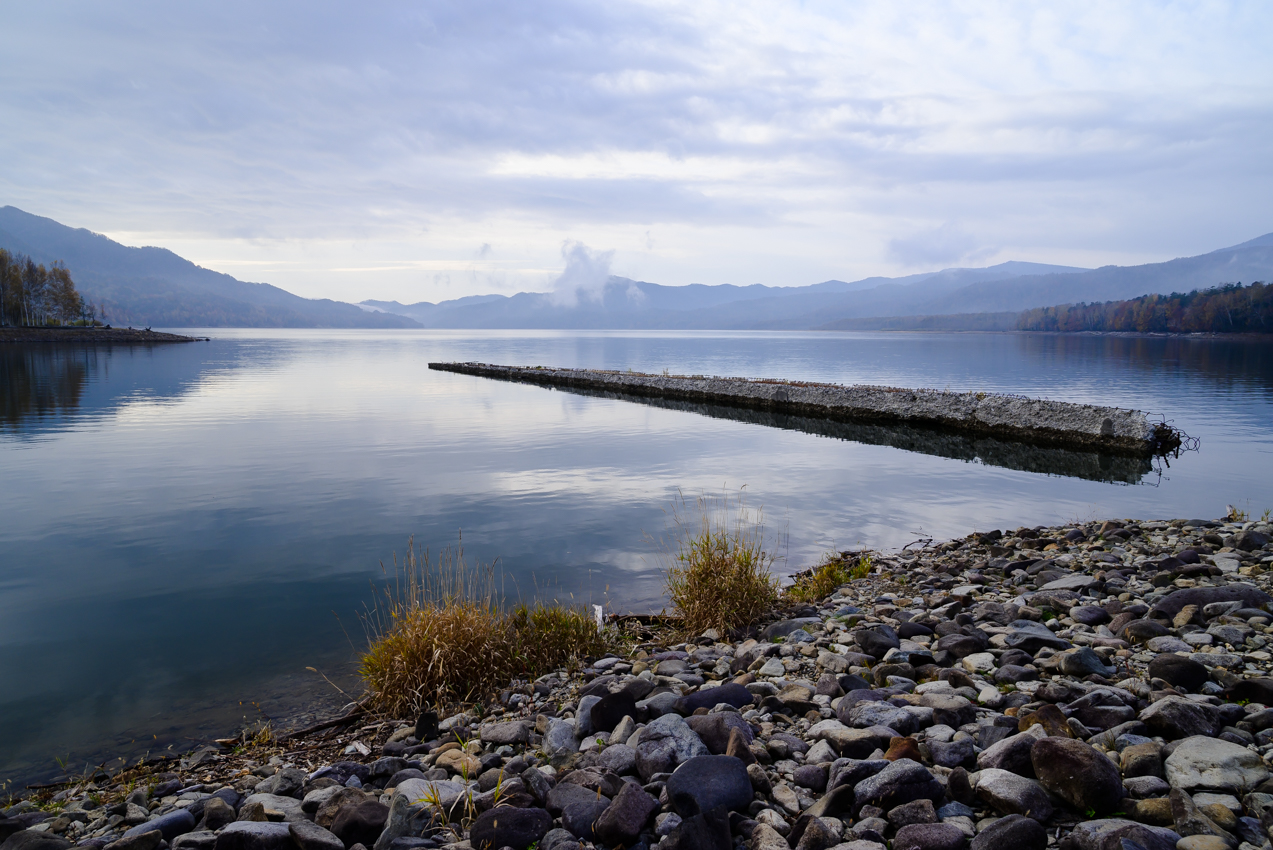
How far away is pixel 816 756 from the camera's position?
4.85 meters

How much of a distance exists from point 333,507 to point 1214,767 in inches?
663

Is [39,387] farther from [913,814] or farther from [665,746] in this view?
[913,814]

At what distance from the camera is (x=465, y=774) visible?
5168mm

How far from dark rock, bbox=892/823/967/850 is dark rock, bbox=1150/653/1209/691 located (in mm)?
3039

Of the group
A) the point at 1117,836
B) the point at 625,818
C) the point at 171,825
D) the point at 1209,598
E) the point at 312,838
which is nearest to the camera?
the point at 1117,836

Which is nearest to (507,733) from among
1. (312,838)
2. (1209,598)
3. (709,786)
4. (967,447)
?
(312,838)

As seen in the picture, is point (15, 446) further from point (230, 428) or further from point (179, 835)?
point (179, 835)

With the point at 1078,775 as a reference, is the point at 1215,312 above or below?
above

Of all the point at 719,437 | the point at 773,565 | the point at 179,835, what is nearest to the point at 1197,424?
the point at 719,437

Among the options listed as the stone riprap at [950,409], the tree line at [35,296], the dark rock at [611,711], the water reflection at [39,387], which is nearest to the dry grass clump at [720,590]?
the dark rock at [611,711]

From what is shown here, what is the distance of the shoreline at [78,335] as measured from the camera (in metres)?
120

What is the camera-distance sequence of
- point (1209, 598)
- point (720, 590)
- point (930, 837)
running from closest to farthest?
point (930, 837) < point (1209, 598) < point (720, 590)

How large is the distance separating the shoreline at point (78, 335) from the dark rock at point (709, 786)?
6044 inches

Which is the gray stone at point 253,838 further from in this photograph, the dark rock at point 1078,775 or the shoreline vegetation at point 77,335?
the shoreline vegetation at point 77,335
